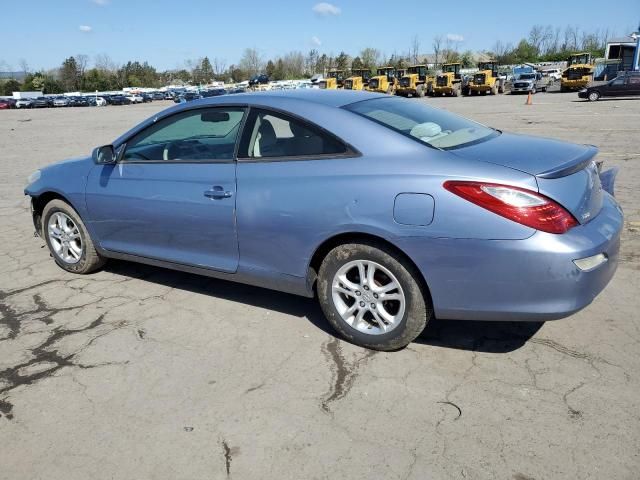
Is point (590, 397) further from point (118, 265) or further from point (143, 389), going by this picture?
point (118, 265)

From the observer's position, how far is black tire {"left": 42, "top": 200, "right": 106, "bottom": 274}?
4.79 metres

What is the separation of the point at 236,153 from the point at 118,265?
231cm

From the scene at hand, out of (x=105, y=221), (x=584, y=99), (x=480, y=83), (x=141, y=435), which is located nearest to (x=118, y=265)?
(x=105, y=221)

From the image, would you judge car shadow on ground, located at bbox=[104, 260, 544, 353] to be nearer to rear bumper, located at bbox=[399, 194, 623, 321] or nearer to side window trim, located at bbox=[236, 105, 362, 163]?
rear bumper, located at bbox=[399, 194, 623, 321]

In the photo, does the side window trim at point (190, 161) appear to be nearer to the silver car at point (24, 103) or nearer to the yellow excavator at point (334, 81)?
the yellow excavator at point (334, 81)

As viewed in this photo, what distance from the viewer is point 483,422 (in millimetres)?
2670

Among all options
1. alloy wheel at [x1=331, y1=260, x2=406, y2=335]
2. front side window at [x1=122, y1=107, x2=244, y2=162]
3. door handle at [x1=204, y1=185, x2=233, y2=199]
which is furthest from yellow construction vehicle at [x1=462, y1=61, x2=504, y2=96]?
alloy wheel at [x1=331, y1=260, x2=406, y2=335]

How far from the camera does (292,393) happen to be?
301 centimetres

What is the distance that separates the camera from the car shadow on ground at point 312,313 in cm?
348

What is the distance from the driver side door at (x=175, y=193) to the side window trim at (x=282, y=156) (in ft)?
0.29

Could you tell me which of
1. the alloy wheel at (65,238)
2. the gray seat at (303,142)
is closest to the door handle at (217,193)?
the gray seat at (303,142)

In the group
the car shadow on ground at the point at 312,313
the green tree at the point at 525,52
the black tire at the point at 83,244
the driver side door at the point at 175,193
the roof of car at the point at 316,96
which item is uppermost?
the green tree at the point at 525,52

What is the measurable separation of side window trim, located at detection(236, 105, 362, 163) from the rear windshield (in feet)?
0.86

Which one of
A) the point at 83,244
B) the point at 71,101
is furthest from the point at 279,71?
the point at 83,244
